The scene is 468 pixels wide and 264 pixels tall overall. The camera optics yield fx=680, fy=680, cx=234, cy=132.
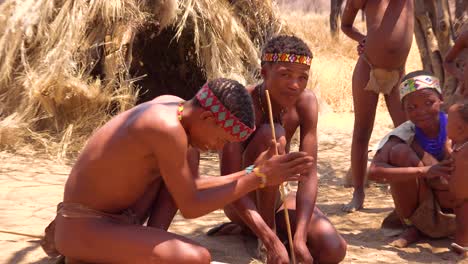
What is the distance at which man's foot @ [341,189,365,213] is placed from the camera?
3.98 metres

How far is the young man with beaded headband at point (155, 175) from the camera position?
2.39 meters

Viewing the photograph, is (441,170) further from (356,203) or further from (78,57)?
(78,57)

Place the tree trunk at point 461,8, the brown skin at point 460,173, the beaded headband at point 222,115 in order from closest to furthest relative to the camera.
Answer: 1. the beaded headband at point 222,115
2. the brown skin at point 460,173
3. the tree trunk at point 461,8

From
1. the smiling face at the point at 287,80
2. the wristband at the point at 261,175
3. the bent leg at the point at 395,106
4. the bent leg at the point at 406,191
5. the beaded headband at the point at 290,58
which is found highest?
the beaded headband at the point at 290,58

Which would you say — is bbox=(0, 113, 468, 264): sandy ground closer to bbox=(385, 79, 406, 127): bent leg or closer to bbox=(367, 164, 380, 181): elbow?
bbox=(367, 164, 380, 181): elbow

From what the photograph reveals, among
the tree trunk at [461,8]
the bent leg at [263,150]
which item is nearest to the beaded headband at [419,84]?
the bent leg at [263,150]

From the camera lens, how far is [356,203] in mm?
4004

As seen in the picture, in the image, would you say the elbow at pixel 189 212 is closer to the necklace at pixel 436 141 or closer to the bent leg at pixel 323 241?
the bent leg at pixel 323 241

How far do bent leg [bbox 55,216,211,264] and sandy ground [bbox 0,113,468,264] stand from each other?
0.45 meters

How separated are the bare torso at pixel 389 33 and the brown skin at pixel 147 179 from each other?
5.22ft

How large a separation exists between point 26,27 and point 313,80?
8.95 feet

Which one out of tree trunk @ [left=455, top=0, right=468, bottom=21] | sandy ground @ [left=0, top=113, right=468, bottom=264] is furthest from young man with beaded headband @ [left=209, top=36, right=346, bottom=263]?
tree trunk @ [left=455, top=0, right=468, bottom=21]

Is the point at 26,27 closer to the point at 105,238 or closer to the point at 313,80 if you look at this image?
the point at 313,80

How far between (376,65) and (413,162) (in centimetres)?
90
